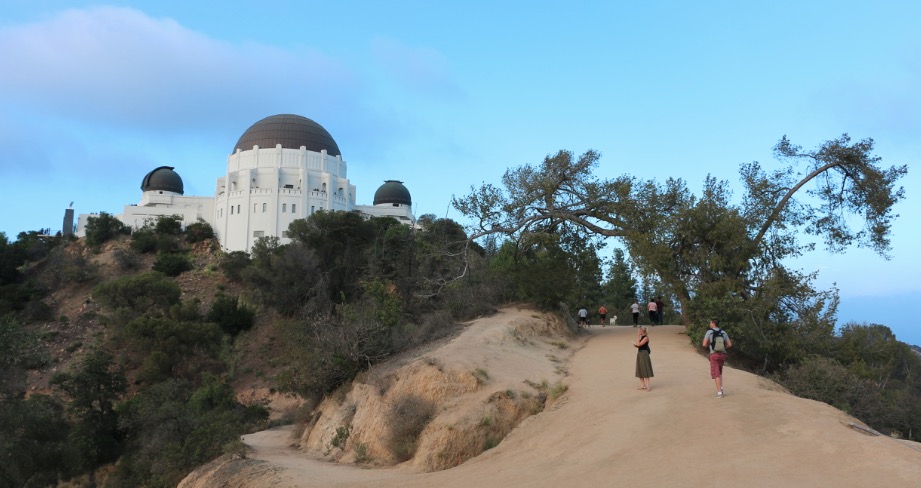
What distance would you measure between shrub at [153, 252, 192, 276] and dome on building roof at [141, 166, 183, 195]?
12652 millimetres

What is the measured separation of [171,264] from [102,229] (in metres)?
12.1

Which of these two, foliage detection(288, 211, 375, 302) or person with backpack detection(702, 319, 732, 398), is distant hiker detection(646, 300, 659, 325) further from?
foliage detection(288, 211, 375, 302)

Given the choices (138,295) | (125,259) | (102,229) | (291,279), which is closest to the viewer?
(291,279)

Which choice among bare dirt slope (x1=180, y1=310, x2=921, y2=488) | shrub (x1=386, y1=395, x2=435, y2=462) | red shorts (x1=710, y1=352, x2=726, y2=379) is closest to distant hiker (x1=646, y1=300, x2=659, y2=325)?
bare dirt slope (x1=180, y1=310, x2=921, y2=488)

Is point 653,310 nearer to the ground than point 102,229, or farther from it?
nearer to the ground

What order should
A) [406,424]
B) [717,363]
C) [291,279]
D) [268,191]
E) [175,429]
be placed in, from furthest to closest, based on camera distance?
[268,191] < [291,279] < [175,429] < [406,424] < [717,363]

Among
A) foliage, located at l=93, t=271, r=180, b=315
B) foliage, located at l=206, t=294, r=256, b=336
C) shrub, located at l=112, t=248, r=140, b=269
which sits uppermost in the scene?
shrub, located at l=112, t=248, r=140, b=269

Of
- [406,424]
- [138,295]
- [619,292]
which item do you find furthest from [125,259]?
[406,424]

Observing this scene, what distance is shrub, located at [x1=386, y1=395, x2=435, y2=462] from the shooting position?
42.2 ft

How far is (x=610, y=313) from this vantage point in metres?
43.2

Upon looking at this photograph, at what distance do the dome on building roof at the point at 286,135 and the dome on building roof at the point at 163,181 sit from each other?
9087mm

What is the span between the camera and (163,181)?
66.9 metres

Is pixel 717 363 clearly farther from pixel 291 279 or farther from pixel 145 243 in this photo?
pixel 145 243

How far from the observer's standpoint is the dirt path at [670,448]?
827cm
